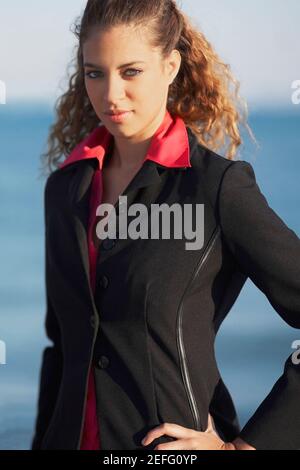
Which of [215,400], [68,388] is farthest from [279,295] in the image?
[68,388]

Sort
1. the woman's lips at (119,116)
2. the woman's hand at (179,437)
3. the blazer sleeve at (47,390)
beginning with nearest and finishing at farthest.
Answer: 1. the woman's hand at (179,437)
2. the woman's lips at (119,116)
3. the blazer sleeve at (47,390)

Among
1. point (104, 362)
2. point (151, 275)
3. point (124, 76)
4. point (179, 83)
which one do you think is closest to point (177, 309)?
point (151, 275)

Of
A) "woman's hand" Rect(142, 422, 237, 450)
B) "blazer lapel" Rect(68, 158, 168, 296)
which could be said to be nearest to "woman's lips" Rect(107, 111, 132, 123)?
"blazer lapel" Rect(68, 158, 168, 296)

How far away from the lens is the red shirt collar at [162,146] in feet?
7.77

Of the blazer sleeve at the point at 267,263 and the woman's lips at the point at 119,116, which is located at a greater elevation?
the woman's lips at the point at 119,116

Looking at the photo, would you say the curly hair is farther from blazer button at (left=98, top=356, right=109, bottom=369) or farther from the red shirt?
blazer button at (left=98, top=356, right=109, bottom=369)

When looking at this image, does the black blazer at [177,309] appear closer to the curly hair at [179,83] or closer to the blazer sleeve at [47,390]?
the blazer sleeve at [47,390]

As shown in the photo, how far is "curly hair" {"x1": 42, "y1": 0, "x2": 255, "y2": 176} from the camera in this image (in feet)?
7.88

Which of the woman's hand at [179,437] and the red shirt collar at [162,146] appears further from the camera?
the red shirt collar at [162,146]

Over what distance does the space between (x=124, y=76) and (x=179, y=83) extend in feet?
0.97

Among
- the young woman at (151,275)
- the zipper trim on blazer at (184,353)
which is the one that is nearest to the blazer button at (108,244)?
the young woman at (151,275)
